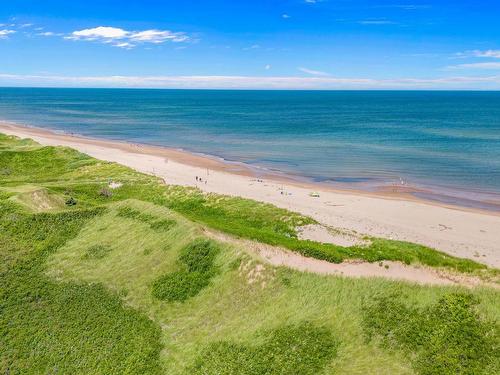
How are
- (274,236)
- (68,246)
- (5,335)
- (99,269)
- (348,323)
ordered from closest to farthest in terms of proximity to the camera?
(348,323), (5,335), (99,269), (68,246), (274,236)

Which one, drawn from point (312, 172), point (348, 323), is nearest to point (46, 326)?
point (348, 323)

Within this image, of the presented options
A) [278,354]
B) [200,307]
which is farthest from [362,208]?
[278,354]

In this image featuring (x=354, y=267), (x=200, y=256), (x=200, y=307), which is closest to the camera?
(x=200, y=307)

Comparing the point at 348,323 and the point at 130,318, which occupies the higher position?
the point at 348,323

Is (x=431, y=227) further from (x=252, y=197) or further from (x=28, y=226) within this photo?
(x=28, y=226)

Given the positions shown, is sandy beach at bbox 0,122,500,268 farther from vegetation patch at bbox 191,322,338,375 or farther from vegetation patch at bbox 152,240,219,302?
vegetation patch at bbox 191,322,338,375

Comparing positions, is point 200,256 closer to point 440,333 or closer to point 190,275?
point 190,275
